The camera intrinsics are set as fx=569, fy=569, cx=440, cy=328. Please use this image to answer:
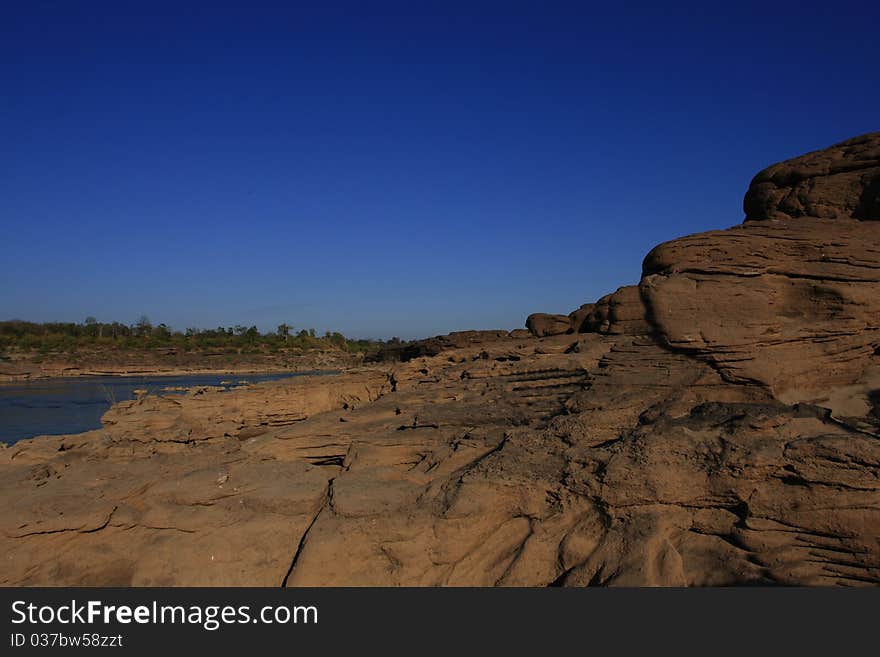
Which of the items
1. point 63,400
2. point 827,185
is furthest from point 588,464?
point 63,400

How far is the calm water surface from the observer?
18.8 meters

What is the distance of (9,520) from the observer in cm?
619

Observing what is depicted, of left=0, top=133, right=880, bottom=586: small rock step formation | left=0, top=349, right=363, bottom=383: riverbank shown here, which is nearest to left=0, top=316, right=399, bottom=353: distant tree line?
left=0, top=349, right=363, bottom=383: riverbank

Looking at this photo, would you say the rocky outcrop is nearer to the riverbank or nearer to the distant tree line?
the riverbank

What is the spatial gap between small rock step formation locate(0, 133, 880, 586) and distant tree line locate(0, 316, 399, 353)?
44.9 m

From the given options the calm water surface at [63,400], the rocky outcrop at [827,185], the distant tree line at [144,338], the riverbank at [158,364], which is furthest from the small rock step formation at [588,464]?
Result: the distant tree line at [144,338]

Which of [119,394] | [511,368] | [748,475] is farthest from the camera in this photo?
[119,394]

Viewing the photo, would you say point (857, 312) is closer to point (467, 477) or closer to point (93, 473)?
point (467, 477)

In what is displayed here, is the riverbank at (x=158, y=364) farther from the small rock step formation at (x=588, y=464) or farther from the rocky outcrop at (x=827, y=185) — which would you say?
the rocky outcrop at (x=827, y=185)

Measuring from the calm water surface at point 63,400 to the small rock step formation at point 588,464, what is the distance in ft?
16.0

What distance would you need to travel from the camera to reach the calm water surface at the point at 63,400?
18.8m

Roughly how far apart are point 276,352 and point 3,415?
92.9ft

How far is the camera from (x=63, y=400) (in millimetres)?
26812
